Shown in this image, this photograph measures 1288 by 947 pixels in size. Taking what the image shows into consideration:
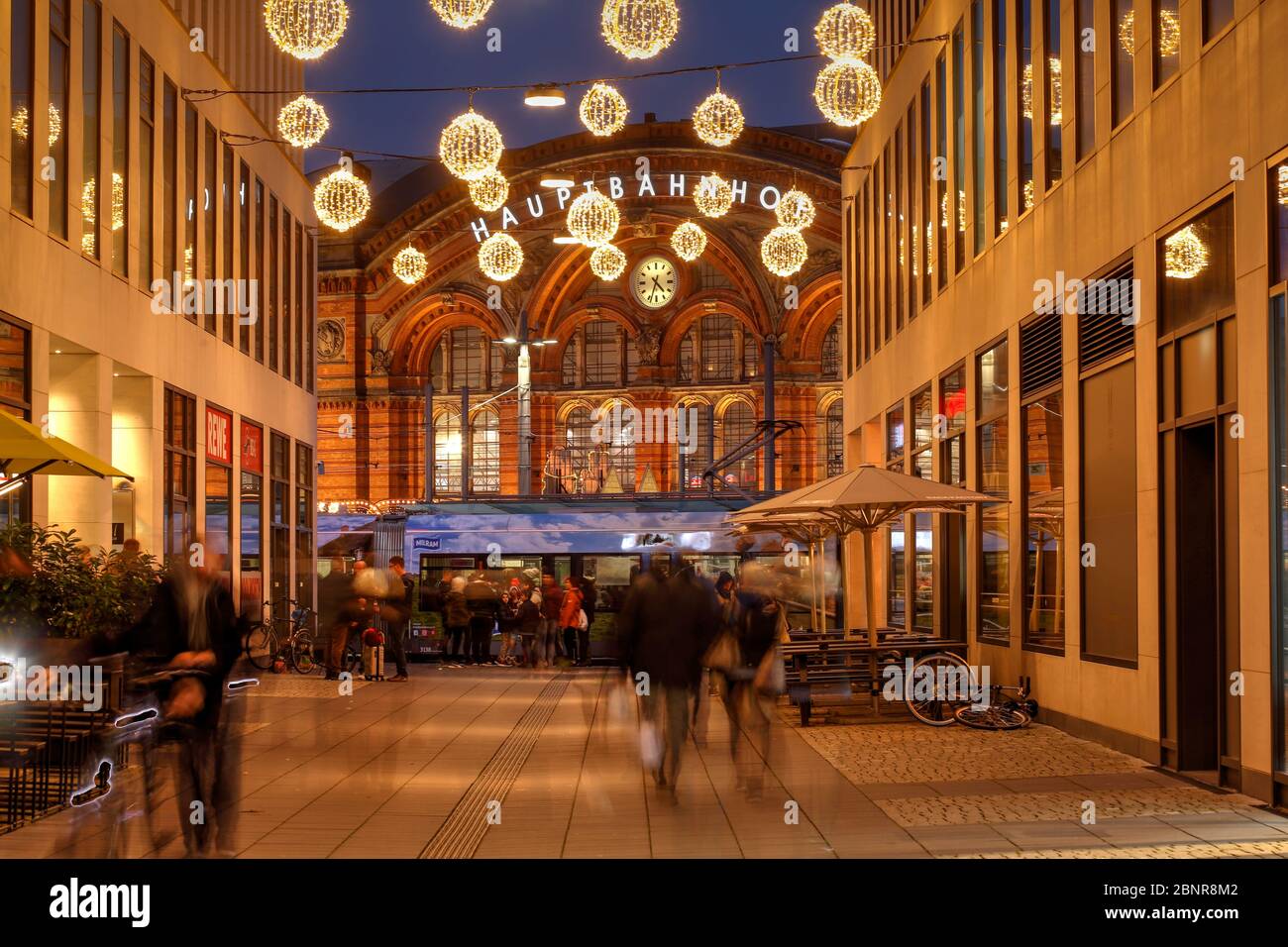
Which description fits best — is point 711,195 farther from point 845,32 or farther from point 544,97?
point 845,32

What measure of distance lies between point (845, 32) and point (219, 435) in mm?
14675

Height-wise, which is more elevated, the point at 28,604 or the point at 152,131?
the point at 152,131

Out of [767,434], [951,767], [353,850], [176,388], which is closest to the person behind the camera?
[353,850]

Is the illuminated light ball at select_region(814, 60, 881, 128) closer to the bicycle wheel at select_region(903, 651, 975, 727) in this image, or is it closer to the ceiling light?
the ceiling light

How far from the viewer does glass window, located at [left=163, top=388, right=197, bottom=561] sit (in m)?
24.7

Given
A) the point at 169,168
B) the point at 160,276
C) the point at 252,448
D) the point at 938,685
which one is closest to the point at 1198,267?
the point at 938,685

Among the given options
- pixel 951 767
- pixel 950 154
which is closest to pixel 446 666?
pixel 950 154

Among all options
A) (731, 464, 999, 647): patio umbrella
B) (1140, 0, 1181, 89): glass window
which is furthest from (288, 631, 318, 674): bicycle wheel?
(1140, 0, 1181, 89): glass window

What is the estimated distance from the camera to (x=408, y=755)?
15.3 meters

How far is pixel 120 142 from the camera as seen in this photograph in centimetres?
2242

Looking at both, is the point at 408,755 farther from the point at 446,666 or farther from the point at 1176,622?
the point at 446,666

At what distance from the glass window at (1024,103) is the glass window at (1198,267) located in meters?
5.07

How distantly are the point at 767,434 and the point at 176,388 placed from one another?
25.8m

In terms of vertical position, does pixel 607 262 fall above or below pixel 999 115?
above
